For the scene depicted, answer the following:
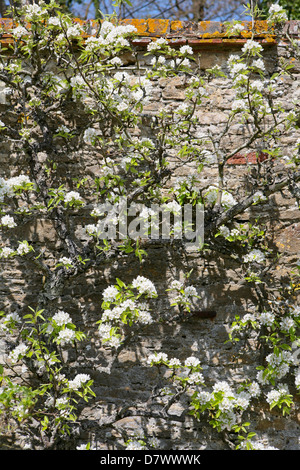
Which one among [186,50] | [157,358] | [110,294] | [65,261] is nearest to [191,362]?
[157,358]

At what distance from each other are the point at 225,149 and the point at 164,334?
61.2 inches

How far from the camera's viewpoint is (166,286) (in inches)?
147

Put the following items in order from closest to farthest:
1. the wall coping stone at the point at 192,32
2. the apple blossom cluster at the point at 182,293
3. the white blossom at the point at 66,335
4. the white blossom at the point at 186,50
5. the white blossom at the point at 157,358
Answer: the white blossom at the point at 66,335 → the white blossom at the point at 157,358 → the apple blossom cluster at the point at 182,293 → the white blossom at the point at 186,50 → the wall coping stone at the point at 192,32

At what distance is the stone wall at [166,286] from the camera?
357 centimetres

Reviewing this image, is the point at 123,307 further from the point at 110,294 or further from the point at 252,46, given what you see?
the point at 252,46

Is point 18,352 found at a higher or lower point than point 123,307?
lower

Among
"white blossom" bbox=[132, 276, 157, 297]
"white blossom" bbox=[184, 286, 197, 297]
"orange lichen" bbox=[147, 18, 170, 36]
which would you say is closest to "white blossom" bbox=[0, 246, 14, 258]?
"white blossom" bbox=[132, 276, 157, 297]

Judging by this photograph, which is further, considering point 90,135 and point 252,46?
point 90,135

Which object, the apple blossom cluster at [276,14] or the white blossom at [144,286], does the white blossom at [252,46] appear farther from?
the white blossom at [144,286]

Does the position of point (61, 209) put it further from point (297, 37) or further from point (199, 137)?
point (297, 37)

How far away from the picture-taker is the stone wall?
141 inches

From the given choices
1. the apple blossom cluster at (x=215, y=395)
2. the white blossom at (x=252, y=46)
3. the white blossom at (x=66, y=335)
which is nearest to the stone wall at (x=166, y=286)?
the apple blossom cluster at (x=215, y=395)

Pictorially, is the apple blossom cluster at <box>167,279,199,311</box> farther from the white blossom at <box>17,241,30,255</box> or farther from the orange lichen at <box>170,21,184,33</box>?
the orange lichen at <box>170,21,184,33</box>

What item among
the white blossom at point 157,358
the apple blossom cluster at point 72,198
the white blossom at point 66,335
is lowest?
the white blossom at point 157,358
